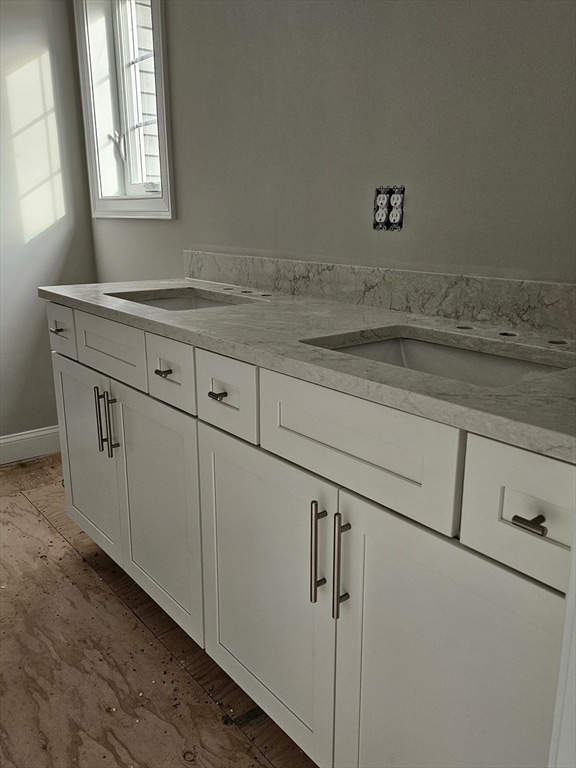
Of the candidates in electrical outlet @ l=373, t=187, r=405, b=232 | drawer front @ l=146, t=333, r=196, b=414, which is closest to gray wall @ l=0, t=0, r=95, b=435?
drawer front @ l=146, t=333, r=196, b=414

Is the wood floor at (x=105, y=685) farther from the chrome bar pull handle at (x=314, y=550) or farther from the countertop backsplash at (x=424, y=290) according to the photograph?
the countertop backsplash at (x=424, y=290)

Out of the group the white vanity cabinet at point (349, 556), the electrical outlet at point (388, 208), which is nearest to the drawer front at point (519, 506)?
the white vanity cabinet at point (349, 556)

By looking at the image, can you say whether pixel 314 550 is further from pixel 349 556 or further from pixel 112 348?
pixel 112 348

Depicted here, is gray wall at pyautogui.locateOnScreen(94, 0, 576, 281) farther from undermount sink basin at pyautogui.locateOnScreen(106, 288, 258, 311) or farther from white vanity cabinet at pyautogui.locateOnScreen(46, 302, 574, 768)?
white vanity cabinet at pyautogui.locateOnScreen(46, 302, 574, 768)

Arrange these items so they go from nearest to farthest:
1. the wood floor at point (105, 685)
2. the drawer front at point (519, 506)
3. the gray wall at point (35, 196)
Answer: the drawer front at point (519, 506) < the wood floor at point (105, 685) < the gray wall at point (35, 196)

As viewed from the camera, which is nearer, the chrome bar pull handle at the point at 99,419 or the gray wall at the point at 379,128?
the gray wall at the point at 379,128

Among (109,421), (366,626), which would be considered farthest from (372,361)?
(109,421)

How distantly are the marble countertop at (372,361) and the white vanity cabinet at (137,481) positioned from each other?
0.23 m

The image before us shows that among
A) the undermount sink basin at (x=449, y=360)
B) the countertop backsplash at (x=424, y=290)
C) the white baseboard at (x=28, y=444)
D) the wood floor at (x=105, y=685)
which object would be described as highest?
the countertop backsplash at (x=424, y=290)

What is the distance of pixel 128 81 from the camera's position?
2.99m

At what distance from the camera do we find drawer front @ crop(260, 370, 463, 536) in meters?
0.95

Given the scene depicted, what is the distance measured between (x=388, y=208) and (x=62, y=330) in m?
1.13

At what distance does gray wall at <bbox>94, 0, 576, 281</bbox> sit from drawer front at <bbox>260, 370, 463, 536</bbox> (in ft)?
2.12

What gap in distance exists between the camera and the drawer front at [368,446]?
0.95 meters
